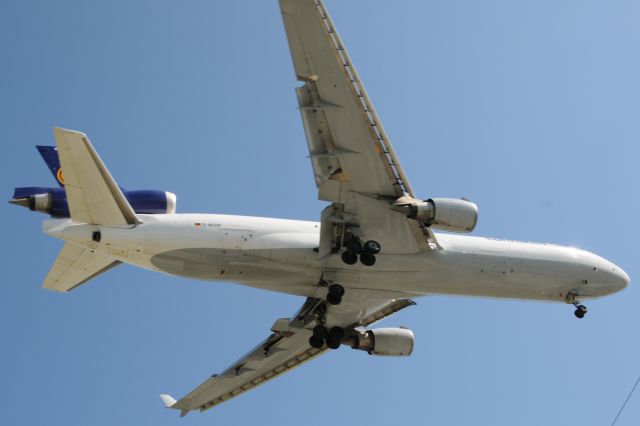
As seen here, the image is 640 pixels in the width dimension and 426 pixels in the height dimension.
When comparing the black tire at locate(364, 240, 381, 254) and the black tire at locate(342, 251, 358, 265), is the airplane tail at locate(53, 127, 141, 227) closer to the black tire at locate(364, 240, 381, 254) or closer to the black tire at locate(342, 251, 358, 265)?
the black tire at locate(342, 251, 358, 265)

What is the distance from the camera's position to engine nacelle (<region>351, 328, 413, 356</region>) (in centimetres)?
3306

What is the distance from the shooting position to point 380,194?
2703 centimetres

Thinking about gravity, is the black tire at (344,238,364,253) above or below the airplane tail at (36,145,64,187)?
below

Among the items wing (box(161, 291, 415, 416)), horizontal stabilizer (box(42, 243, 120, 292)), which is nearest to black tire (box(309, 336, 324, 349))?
wing (box(161, 291, 415, 416))

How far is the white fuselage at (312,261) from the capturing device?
26.4 meters

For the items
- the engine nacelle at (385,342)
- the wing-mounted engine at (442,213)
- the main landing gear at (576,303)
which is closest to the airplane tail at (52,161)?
the wing-mounted engine at (442,213)

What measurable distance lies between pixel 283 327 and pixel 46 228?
32.6 ft

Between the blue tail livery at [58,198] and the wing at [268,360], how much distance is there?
7.52m

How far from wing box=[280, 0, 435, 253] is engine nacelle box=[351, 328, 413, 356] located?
5800 millimetres

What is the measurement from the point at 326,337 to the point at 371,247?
4.69 metres

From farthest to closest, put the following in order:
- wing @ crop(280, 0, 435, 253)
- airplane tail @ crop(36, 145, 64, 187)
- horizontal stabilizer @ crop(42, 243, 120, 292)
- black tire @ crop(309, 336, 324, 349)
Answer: black tire @ crop(309, 336, 324, 349) → horizontal stabilizer @ crop(42, 243, 120, 292) → airplane tail @ crop(36, 145, 64, 187) → wing @ crop(280, 0, 435, 253)

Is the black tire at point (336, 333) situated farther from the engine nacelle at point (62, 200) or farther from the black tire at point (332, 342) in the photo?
the engine nacelle at point (62, 200)

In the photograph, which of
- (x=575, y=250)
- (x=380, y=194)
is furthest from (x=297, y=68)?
(x=575, y=250)

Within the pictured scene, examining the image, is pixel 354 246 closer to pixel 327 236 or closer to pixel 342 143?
pixel 327 236
